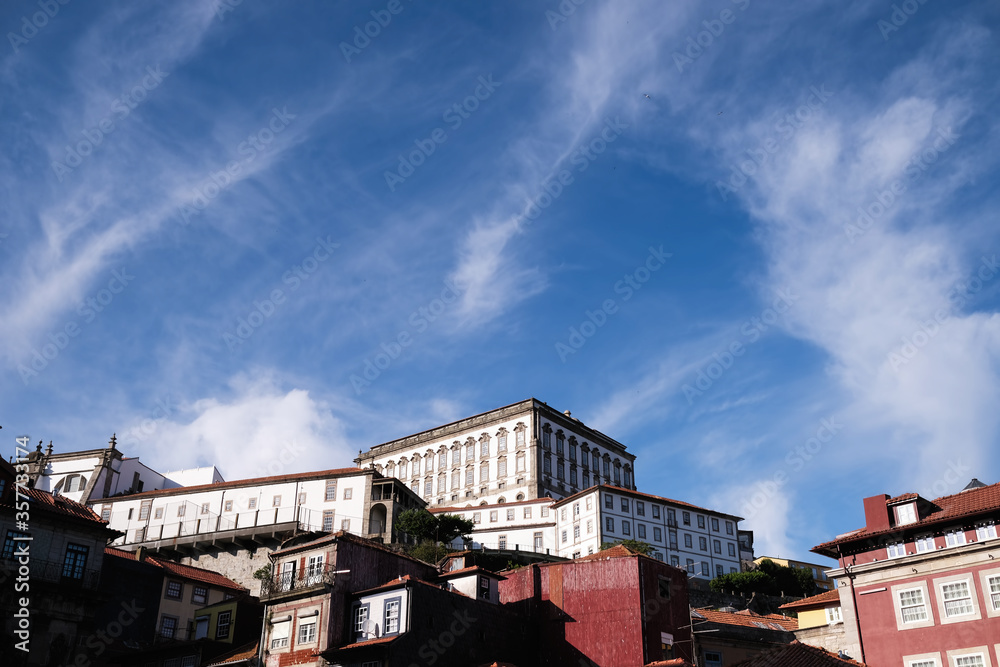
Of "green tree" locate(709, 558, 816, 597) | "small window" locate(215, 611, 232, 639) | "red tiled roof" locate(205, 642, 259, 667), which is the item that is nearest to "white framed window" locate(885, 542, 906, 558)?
"red tiled roof" locate(205, 642, 259, 667)

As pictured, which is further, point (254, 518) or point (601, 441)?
point (601, 441)

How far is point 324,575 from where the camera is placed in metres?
41.3

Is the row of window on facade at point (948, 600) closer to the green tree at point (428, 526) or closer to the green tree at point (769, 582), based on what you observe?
the green tree at point (769, 582)

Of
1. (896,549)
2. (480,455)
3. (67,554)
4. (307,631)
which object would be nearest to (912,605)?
(896,549)

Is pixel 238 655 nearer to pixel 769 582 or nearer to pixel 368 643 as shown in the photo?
pixel 368 643

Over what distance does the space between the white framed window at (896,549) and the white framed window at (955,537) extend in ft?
6.28

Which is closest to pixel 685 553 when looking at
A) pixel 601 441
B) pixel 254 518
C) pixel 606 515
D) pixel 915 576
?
pixel 606 515

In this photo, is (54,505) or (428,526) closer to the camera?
(54,505)

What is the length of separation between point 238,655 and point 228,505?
3891 centimetres

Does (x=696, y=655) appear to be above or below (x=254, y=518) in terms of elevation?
below

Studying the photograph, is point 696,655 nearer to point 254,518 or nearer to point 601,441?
point 254,518

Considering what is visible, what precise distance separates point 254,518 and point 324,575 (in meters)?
41.8

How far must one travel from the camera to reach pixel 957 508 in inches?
1446

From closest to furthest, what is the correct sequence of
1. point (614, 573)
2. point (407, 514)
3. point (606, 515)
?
point (614, 573)
point (407, 514)
point (606, 515)
